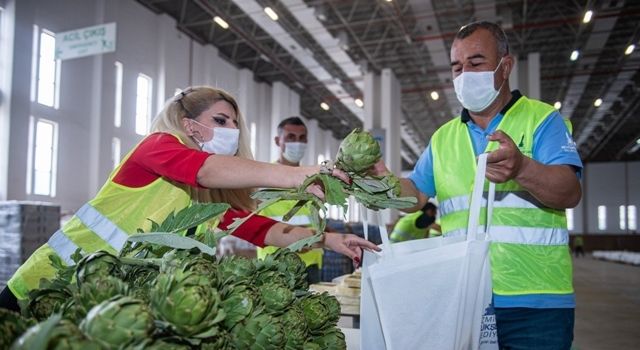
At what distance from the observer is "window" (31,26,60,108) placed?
10789 millimetres

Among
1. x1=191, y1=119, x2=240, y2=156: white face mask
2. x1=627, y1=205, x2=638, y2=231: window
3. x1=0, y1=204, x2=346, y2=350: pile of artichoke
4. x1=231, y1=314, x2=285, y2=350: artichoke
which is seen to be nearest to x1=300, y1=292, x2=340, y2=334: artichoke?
x1=0, y1=204, x2=346, y2=350: pile of artichoke

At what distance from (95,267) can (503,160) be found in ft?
3.53

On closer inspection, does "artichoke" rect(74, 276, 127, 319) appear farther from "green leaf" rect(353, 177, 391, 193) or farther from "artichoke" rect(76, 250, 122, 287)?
"green leaf" rect(353, 177, 391, 193)

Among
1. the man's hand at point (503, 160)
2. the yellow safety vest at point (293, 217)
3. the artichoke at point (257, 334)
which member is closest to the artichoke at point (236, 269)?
the artichoke at point (257, 334)

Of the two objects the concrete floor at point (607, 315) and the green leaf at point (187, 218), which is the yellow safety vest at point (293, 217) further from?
the green leaf at point (187, 218)

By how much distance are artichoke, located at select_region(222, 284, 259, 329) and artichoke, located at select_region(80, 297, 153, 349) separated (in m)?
0.23

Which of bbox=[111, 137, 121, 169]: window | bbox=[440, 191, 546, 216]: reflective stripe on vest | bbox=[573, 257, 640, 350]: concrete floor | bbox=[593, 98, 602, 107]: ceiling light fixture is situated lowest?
bbox=[573, 257, 640, 350]: concrete floor

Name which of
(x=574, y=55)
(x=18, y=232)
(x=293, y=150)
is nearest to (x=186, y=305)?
(x=293, y=150)

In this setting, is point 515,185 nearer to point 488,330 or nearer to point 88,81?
point 488,330

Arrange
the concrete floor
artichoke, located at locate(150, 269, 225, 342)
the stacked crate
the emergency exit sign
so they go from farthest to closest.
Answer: the emergency exit sign < the stacked crate < the concrete floor < artichoke, located at locate(150, 269, 225, 342)

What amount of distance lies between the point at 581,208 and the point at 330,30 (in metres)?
25.2

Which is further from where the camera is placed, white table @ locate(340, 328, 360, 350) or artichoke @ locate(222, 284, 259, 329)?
white table @ locate(340, 328, 360, 350)

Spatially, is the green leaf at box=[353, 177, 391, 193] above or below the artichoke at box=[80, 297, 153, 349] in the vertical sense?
above

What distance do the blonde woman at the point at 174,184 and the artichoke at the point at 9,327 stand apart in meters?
0.82
